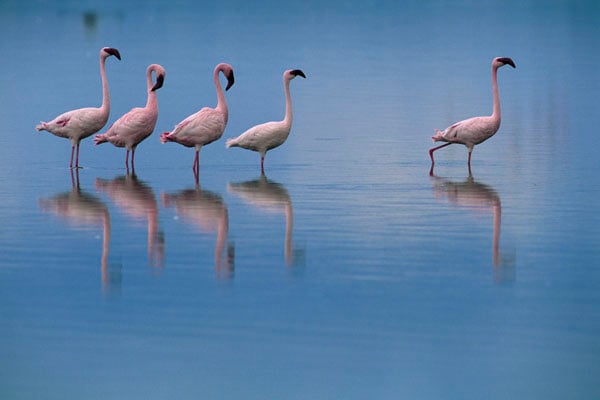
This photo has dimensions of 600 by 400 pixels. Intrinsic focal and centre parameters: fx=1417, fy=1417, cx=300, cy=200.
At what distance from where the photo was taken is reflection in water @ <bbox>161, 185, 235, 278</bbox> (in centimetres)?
1185

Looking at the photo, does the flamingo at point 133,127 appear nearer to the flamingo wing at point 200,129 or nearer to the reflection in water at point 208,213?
the flamingo wing at point 200,129

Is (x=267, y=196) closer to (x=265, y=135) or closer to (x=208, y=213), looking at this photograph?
(x=208, y=213)

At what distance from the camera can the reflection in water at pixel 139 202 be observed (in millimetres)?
12406

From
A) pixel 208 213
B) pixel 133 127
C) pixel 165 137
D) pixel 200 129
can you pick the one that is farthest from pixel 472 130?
pixel 208 213

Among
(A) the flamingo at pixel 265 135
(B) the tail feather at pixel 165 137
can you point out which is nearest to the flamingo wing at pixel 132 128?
(B) the tail feather at pixel 165 137

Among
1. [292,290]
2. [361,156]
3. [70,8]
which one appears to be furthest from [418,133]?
[70,8]

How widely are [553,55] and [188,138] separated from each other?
1084 inches

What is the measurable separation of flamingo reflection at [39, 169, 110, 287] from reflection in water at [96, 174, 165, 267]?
0.77 feet

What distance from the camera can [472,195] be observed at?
15.5 m

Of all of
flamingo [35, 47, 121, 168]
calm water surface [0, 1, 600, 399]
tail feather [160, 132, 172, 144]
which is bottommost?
calm water surface [0, 1, 600, 399]

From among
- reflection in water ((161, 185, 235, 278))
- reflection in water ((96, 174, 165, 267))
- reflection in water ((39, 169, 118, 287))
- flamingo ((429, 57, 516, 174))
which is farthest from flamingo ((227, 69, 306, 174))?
reflection in water ((39, 169, 118, 287))

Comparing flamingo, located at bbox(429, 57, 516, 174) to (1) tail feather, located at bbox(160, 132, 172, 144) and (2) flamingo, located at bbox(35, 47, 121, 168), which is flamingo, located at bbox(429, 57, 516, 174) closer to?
(1) tail feather, located at bbox(160, 132, 172, 144)

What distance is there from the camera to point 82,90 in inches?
1207

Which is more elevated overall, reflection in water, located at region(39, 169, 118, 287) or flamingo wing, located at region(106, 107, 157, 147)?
flamingo wing, located at region(106, 107, 157, 147)
